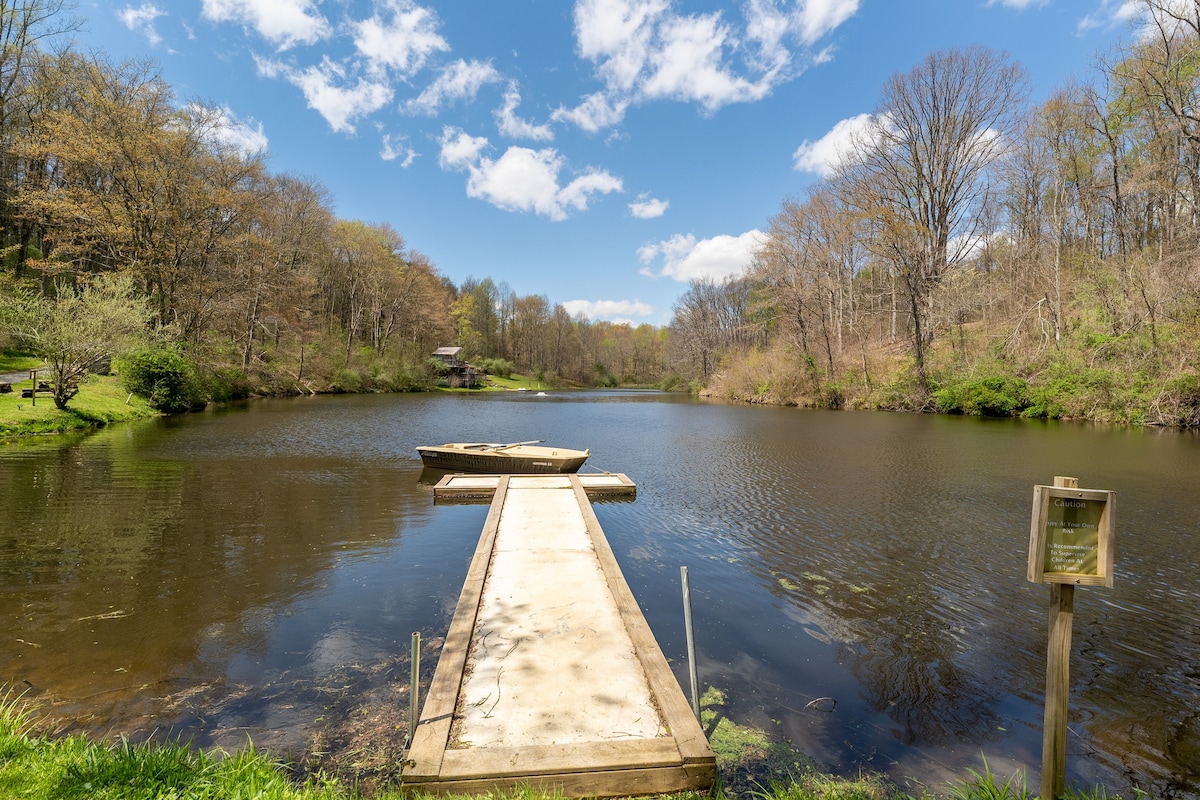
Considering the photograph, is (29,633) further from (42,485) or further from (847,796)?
(42,485)

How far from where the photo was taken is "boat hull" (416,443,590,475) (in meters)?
15.3

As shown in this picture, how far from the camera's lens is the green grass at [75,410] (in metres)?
18.3

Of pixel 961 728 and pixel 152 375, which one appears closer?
pixel 961 728

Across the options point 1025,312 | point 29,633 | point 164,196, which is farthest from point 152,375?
point 1025,312

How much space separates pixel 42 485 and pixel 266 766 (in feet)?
44.3

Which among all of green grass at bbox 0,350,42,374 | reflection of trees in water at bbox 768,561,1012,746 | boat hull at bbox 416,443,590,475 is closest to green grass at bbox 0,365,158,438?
green grass at bbox 0,350,42,374

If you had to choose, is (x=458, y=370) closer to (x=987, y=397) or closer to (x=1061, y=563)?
(x=987, y=397)

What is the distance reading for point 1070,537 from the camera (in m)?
3.31

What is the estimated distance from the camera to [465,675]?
4.61 m

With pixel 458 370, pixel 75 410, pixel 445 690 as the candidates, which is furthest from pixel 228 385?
pixel 445 690

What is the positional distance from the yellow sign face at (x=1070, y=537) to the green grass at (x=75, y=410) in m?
25.9

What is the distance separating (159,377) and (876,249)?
44363 millimetres

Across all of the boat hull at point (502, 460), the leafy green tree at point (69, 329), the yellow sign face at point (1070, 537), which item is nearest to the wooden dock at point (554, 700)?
the yellow sign face at point (1070, 537)

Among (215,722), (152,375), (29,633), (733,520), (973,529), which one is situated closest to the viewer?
(215,722)
